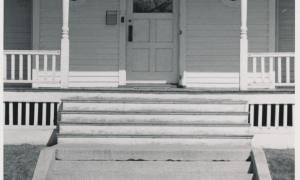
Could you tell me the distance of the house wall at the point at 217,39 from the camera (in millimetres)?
9148

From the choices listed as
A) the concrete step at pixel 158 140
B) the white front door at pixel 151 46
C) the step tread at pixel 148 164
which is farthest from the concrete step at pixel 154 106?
the white front door at pixel 151 46

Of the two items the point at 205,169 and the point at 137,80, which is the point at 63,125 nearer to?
the point at 205,169

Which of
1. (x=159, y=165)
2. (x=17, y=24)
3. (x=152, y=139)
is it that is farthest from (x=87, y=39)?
(x=159, y=165)

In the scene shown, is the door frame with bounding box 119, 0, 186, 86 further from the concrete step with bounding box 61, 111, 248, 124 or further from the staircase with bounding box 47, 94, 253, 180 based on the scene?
the concrete step with bounding box 61, 111, 248, 124

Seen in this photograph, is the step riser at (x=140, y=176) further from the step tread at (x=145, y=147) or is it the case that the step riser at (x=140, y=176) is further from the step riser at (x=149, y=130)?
the step riser at (x=149, y=130)

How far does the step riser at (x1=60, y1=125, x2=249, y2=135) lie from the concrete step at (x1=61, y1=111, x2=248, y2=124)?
19 cm

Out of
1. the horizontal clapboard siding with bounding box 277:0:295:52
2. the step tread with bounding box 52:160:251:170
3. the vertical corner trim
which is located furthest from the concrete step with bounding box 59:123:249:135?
the horizontal clapboard siding with bounding box 277:0:295:52

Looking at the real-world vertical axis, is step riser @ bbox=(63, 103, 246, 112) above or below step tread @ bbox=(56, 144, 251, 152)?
above

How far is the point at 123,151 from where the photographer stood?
5.84m

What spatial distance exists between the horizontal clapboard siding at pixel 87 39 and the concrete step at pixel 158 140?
10.2ft

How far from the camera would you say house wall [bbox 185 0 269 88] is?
915 centimetres

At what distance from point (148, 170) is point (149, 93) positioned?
1.71 m

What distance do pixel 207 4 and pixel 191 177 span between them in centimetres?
483

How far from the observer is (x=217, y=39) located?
9203 mm
